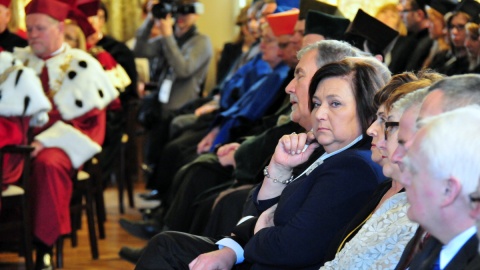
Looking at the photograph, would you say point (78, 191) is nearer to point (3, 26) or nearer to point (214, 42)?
point (3, 26)

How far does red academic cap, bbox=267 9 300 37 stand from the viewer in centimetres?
558

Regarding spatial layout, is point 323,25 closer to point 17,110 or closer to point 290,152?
point 290,152

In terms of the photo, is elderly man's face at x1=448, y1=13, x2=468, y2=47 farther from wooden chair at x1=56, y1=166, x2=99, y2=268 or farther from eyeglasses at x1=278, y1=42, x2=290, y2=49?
wooden chair at x1=56, y1=166, x2=99, y2=268

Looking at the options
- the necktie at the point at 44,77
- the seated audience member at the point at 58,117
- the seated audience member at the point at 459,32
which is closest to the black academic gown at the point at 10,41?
the seated audience member at the point at 58,117

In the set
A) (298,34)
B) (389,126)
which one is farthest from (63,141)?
(389,126)

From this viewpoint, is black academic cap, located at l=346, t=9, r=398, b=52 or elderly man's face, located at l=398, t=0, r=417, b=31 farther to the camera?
elderly man's face, located at l=398, t=0, r=417, b=31

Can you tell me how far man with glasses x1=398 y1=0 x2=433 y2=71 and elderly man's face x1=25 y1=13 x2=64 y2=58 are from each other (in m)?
2.32

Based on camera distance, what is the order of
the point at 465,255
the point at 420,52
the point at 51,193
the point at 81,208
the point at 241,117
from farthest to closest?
the point at 420,52 < the point at 81,208 < the point at 241,117 < the point at 51,193 < the point at 465,255

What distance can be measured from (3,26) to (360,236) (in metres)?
4.39

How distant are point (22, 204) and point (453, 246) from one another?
3.64m

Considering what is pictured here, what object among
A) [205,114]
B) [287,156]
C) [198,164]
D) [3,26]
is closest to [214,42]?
[205,114]

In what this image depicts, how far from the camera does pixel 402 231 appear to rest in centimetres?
257

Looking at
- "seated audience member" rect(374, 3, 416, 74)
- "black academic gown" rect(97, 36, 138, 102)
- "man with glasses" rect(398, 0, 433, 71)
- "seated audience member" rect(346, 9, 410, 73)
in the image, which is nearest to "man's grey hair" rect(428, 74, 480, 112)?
"seated audience member" rect(346, 9, 410, 73)

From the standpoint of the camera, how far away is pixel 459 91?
2.17 m
